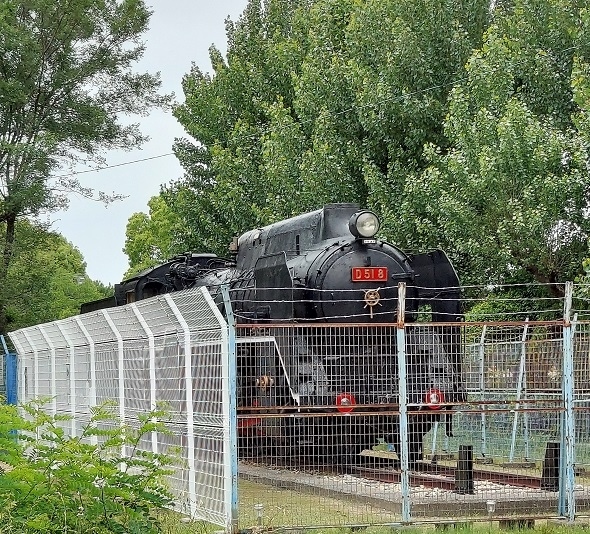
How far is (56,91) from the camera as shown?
41.1 m

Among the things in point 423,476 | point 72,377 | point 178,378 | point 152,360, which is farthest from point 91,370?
point 423,476

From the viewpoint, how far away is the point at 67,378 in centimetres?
1762

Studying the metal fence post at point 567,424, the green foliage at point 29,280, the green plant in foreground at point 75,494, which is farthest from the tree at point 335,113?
the green plant in foreground at point 75,494

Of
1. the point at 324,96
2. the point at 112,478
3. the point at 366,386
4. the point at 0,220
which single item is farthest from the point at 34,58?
the point at 112,478

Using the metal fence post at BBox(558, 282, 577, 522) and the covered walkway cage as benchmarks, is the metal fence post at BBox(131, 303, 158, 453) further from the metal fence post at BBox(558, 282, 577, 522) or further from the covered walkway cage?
the metal fence post at BBox(558, 282, 577, 522)

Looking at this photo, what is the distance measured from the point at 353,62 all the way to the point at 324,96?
164 cm

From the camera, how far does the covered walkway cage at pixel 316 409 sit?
11.0m

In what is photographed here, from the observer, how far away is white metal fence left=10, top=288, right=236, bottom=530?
10.6m

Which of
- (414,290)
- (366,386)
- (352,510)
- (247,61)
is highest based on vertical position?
(247,61)

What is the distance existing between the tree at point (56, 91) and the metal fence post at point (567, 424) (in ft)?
96.2

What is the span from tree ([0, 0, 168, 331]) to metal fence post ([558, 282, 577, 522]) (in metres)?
29.3

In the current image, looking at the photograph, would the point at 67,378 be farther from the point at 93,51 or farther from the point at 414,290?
the point at 93,51

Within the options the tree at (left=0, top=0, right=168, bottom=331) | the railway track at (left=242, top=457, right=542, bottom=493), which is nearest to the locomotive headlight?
the railway track at (left=242, top=457, right=542, bottom=493)

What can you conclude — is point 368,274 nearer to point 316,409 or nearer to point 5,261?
point 316,409
